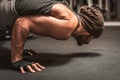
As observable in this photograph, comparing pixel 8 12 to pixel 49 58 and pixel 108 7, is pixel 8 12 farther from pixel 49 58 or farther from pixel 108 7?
pixel 108 7

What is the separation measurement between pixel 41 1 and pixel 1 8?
0.28 metres

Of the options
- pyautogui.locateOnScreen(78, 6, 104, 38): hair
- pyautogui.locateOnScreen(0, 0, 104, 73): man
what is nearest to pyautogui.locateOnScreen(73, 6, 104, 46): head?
pyautogui.locateOnScreen(78, 6, 104, 38): hair

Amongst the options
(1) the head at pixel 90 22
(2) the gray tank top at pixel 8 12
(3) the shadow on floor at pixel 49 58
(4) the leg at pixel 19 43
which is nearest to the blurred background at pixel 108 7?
(3) the shadow on floor at pixel 49 58

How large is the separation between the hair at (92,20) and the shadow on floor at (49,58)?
0.80ft

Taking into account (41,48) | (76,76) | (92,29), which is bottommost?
(41,48)

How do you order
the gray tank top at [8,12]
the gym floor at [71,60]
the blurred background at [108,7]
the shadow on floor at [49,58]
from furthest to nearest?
the blurred background at [108,7] → the shadow on floor at [49,58] → the gray tank top at [8,12] → the gym floor at [71,60]

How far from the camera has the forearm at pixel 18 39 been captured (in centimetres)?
164

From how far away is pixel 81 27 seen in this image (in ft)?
5.96

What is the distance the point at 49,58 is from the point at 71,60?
16 cm

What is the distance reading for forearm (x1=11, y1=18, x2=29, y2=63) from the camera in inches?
64.7

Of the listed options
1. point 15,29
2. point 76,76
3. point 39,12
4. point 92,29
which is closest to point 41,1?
point 39,12

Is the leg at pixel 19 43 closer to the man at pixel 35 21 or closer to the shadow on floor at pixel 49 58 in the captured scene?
the man at pixel 35 21

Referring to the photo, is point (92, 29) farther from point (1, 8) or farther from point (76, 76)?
point (1, 8)

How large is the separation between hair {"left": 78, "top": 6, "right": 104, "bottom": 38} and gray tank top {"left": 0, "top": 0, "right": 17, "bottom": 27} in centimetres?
44
